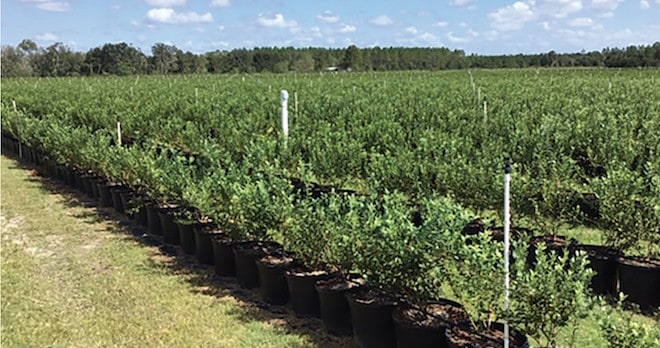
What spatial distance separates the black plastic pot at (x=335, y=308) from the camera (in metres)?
4.80

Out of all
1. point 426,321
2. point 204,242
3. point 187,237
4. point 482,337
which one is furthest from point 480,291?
point 187,237

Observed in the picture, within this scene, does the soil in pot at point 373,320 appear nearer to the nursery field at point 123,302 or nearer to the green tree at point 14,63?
the nursery field at point 123,302

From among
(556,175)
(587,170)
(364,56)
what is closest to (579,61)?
→ (364,56)

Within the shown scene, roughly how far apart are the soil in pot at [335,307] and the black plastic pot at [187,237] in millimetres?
2640

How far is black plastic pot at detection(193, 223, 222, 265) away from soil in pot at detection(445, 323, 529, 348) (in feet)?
11.0

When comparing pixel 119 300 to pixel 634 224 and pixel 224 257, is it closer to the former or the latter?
pixel 224 257

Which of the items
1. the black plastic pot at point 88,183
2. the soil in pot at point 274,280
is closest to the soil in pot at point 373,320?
the soil in pot at point 274,280

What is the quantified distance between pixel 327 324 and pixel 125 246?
3.85 meters

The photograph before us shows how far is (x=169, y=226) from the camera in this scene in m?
7.63

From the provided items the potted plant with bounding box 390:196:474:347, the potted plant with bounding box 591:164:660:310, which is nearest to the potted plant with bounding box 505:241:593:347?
the potted plant with bounding box 390:196:474:347

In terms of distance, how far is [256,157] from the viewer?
787 centimetres

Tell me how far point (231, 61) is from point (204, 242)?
259ft

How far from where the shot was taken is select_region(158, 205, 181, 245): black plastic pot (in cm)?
758

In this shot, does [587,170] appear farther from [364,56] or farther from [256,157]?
[364,56]
